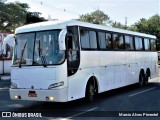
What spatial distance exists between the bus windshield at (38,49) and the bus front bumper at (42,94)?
0.91m

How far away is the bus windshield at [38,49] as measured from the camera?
11.5 m

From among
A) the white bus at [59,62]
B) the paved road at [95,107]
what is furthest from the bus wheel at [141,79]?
the white bus at [59,62]

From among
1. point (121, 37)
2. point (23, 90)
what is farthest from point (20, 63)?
point (121, 37)

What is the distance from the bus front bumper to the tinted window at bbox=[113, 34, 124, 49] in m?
5.34

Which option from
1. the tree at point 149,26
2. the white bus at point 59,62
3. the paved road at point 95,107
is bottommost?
the paved road at point 95,107

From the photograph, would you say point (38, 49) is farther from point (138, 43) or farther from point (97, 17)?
point (97, 17)

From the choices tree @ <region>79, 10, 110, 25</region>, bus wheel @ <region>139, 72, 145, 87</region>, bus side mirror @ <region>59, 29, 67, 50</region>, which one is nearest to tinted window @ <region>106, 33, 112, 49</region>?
bus side mirror @ <region>59, 29, 67, 50</region>

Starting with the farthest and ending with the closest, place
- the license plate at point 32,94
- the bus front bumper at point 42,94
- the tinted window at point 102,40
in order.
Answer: the tinted window at point 102,40, the license plate at point 32,94, the bus front bumper at point 42,94

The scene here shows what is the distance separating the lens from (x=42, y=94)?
11.3 meters

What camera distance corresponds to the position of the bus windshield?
11547mm

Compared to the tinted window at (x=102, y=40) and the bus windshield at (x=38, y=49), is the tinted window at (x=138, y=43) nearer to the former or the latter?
the tinted window at (x=102, y=40)

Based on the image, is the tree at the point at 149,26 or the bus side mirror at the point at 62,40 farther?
the tree at the point at 149,26

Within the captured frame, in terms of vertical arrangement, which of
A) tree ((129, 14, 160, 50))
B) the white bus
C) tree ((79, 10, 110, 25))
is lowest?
the white bus

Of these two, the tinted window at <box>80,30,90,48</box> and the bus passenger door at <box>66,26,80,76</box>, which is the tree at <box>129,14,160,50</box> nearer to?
the tinted window at <box>80,30,90,48</box>
